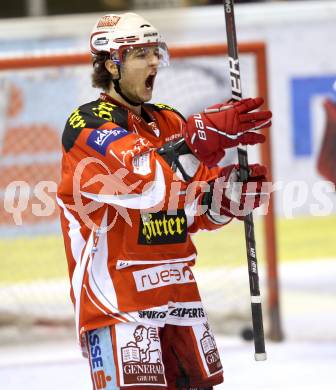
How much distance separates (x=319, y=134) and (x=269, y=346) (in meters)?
1.47

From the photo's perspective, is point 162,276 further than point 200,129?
Yes

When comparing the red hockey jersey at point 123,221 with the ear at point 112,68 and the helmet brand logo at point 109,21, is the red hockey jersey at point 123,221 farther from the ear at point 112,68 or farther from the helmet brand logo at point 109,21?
the helmet brand logo at point 109,21

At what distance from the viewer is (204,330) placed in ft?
9.59

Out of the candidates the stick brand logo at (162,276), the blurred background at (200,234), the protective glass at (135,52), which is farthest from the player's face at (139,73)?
the blurred background at (200,234)

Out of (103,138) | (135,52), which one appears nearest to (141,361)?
(103,138)

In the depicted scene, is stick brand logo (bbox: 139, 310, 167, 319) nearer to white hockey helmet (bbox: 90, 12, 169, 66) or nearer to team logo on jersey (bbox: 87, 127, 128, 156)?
team logo on jersey (bbox: 87, 127, 128, 156)

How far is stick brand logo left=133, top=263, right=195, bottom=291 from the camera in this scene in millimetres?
2805

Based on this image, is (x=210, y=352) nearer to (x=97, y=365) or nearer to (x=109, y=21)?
(x=97, y=365)

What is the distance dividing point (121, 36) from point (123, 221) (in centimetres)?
47

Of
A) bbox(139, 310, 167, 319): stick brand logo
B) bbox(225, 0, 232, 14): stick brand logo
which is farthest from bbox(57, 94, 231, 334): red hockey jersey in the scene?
bbox(225, 0, 232, 14): stick brand logo

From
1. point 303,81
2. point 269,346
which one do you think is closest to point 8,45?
point 303,81

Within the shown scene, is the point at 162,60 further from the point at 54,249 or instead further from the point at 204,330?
the point at 54,249

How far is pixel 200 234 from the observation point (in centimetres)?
Answer: 534

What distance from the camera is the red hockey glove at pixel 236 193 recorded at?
276 centimetres
